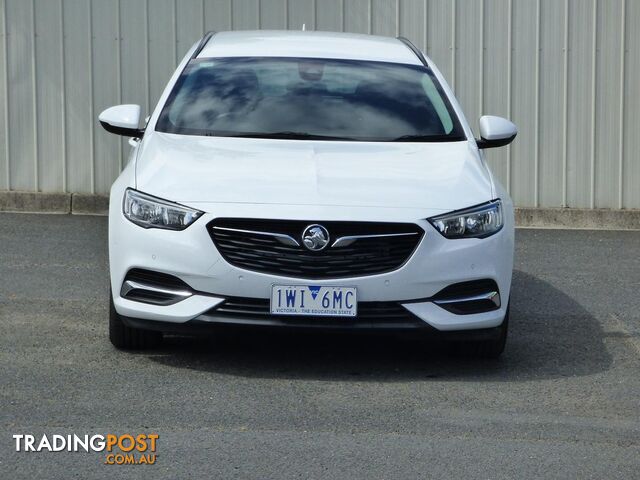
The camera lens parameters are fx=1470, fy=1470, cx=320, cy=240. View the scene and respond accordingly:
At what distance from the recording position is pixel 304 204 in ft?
22.9

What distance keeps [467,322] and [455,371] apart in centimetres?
34

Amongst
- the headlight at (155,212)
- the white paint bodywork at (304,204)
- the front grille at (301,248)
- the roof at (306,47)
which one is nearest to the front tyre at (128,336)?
the white paint bodywork at (304,204)

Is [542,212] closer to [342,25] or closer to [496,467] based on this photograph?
[342,25]

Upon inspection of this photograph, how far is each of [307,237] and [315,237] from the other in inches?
1.5

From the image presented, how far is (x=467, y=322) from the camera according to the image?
7.14m

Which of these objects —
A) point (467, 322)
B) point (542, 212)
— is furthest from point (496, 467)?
point (542, 212)

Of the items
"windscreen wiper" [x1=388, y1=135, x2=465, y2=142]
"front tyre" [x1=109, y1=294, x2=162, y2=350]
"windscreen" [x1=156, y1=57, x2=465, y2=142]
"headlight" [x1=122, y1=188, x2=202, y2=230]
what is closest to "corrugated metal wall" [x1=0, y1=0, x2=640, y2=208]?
Result: "windscreen" [x1=156, y1=57, x2=465, y2=142]

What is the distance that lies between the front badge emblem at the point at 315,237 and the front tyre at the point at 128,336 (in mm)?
1086

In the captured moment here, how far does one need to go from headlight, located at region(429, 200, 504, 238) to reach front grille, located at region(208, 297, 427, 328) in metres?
0.44

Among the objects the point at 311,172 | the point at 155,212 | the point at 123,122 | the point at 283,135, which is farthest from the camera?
the point at 123,122

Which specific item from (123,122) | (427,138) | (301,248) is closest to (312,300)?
→ (301,248)

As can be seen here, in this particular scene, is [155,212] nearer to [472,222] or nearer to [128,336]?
[128,336]

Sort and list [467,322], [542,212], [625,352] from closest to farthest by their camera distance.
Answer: [467,322], [625,352], [542,212]

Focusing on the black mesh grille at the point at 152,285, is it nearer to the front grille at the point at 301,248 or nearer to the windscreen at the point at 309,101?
the front grille at the point at 301,248
